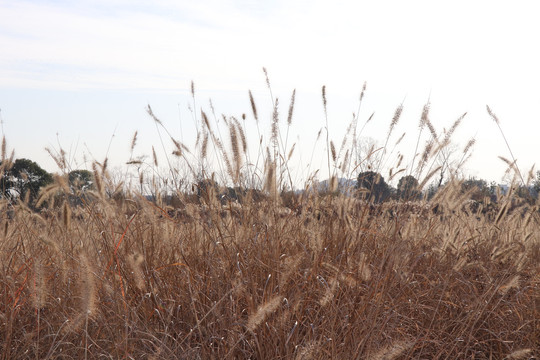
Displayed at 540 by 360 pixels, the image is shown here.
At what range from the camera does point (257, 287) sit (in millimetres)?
3008

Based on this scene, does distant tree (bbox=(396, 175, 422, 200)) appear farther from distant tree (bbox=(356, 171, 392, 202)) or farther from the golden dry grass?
the golden dry grass

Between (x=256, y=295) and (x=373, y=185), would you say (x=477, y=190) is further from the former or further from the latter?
(x=256, y=295)

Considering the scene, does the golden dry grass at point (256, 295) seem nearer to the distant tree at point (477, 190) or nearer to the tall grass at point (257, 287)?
the tall grass at point (257, 287)

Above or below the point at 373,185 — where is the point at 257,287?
below

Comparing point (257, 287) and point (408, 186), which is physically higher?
point (408, 186)

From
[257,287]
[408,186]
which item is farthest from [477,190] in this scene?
[257,287]

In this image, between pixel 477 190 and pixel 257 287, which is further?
pixel 477 190

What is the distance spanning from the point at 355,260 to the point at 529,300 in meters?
1.11

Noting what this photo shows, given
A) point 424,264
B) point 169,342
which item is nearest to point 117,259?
point 169,342

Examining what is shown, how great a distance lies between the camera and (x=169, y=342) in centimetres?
275

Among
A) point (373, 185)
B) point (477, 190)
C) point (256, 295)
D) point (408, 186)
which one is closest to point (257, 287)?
point (256, 295)

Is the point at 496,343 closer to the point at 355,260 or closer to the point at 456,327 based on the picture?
the point at 456,327

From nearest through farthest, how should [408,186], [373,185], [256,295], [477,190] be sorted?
[256,295] → [373,185] → [408,186] → [477,190]

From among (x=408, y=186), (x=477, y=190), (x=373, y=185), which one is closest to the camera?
(x=373, y=185)
